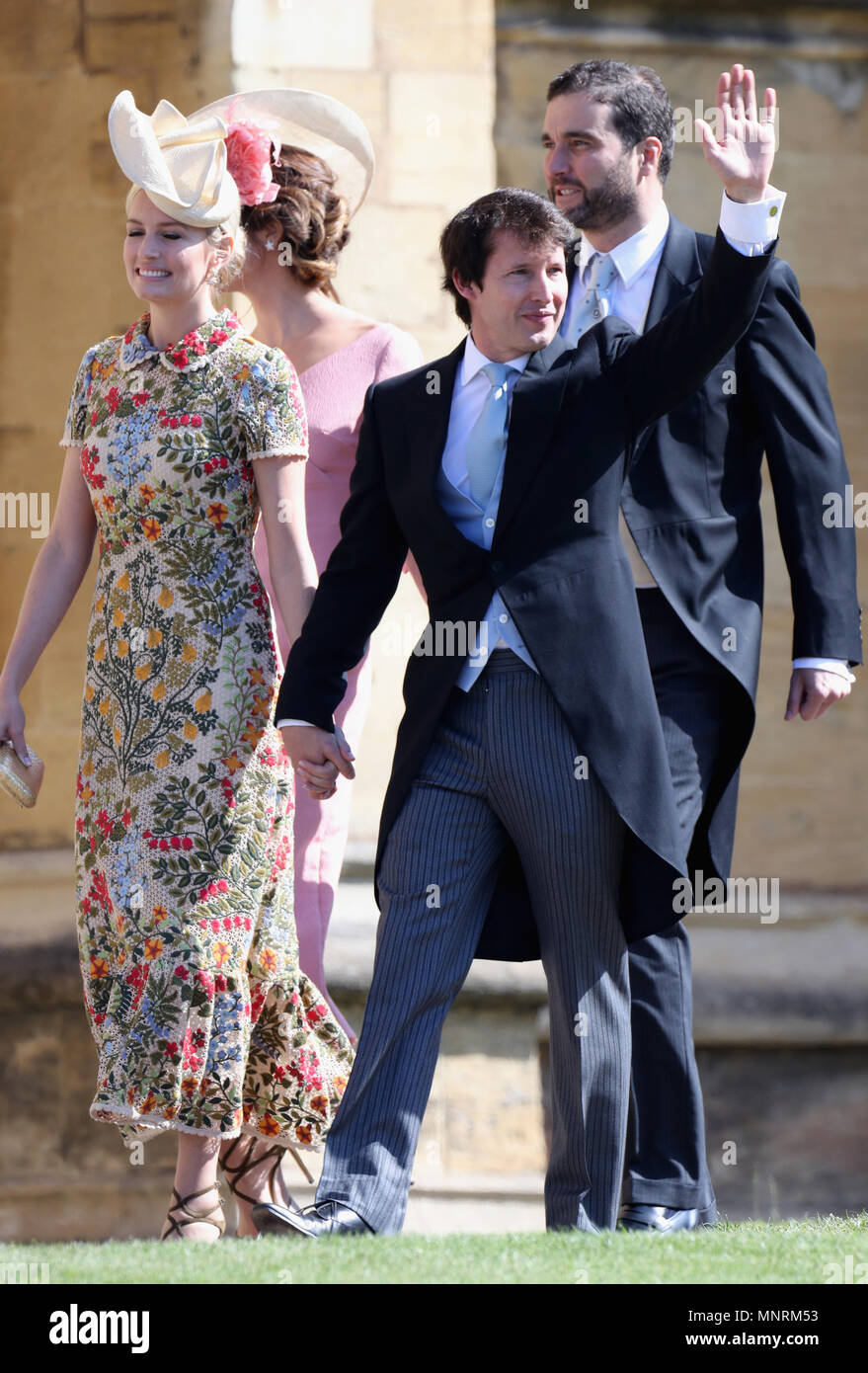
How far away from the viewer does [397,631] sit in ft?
18.7

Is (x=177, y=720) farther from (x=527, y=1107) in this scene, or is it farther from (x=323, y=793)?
(x=527, y=1107)

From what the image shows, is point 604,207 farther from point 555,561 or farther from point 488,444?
point 555,561

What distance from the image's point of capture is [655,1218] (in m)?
4.21

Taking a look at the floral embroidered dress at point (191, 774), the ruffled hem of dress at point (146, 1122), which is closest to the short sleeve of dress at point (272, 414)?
the floral embroidered dress at point (191, 774)

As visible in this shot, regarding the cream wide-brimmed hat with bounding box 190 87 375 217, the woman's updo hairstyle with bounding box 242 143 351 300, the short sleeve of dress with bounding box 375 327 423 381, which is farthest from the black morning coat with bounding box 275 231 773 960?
the cream wide-brimmed hat with bounding box 190 87 375 217

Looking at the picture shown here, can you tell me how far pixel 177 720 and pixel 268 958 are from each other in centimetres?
48

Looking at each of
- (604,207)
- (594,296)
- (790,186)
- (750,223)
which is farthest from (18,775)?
(790,186)

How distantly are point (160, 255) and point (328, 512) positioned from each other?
0.71 metres

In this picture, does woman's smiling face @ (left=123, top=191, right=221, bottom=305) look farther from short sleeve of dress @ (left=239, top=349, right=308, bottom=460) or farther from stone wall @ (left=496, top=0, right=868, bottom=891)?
stone wall @ (left=496, top=0, right=868, bottom=891)

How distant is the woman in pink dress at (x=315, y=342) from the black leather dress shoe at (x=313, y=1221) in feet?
3.65

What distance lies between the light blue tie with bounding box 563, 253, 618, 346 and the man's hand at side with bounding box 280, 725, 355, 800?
1026 millimetres

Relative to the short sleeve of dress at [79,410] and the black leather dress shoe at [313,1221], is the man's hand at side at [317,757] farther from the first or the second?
the short sleeve of dress at [79,410]

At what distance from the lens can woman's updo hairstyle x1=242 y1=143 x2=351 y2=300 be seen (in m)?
4.73
